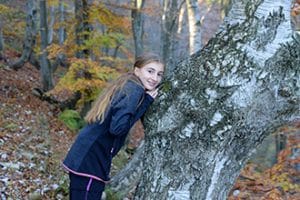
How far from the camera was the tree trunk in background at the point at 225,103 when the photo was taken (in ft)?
7.64

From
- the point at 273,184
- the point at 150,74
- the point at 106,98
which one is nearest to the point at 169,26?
the point at 273,184

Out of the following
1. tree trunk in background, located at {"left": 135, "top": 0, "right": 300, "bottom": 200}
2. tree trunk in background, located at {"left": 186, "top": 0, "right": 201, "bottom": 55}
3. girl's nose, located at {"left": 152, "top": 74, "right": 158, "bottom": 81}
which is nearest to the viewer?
tree trunk in background, located at {"left": 135, "top": 0, "right": 300, "bottom": 200}

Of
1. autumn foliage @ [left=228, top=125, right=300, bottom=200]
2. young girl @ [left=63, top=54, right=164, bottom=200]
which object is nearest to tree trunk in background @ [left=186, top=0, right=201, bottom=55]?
autumn foliage @ [left=228, top=125, right=300, bottom=200]

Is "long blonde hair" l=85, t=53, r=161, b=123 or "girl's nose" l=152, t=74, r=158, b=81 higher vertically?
"girl's nose" l=152, t=74, r=158, b=81

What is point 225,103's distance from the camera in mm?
2336

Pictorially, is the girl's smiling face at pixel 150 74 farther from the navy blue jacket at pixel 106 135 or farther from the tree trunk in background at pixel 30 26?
the tree trunk in background at pixel 30 26

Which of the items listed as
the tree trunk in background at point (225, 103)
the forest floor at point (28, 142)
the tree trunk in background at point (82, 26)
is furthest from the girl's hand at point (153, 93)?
the tree trunk in background at point (82, 26)

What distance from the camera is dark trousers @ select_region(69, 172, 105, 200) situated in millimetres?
2914

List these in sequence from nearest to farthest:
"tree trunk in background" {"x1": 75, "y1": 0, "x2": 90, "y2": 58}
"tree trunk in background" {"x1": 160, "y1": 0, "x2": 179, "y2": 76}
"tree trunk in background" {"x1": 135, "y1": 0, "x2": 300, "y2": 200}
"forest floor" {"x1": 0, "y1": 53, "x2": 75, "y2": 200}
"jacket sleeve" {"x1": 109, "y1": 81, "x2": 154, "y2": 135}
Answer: "tree trunk in background" {"x1": 135, "y1": 0, "x2": 300, "y2": 200} < "jacket sleeve" {"x1": 109, "y1": 81, "x2": 154, "y2": 135} < "forest floor" {"x1": 0, "y1": 53, "x2": 75, "y2": 200} < "tree trunk in background" {"x1": 75, "y1": 0, "x2": 90, "y2": 58} < "tree trunk in background" {"x1": 160, "y1": 0, "x2": 179, "y2": 76}

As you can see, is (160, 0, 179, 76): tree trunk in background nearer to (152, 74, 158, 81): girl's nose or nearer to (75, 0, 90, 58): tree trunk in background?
(75, 0, 90, 58): tree trunk in background

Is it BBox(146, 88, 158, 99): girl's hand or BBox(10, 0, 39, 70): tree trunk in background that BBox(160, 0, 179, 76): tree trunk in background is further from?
BBox(146, 88, 158, 99): girl's hand

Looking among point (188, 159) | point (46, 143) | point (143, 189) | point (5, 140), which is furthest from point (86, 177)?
point (46, 143)

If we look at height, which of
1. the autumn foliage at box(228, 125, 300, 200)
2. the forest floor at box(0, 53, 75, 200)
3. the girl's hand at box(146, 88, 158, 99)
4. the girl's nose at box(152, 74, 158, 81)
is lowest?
the forest floor at box(0, 53, 75, 200)

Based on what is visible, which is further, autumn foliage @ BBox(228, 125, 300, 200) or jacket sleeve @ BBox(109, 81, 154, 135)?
autumn foliage @ BBox(228, 125, 300, 200)
